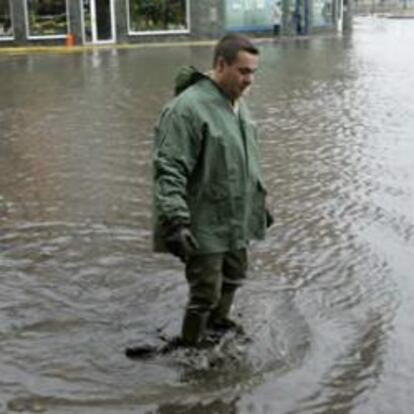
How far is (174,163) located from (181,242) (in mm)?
401

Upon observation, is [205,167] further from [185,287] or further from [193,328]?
[185,287]

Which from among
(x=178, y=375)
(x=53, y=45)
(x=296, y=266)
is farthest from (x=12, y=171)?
(x=53, y=45)

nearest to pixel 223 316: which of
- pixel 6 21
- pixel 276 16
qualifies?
pixel 6 21

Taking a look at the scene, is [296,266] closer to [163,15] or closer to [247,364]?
[247,364]

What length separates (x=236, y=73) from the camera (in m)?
4.64

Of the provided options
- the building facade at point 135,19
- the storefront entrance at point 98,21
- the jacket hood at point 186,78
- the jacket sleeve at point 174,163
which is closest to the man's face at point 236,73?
the jacket hood at point 186,78

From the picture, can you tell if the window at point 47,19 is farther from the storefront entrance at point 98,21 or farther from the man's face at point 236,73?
the man's face at point 236,73

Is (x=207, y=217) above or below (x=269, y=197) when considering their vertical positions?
above

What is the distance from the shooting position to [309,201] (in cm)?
878

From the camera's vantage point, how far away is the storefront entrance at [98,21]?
32.3 metres

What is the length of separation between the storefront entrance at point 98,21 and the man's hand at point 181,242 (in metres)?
28.7

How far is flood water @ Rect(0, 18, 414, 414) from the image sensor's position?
15.9ft

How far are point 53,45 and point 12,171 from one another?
22.8 meters

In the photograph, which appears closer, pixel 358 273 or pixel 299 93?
pixel 358 273
